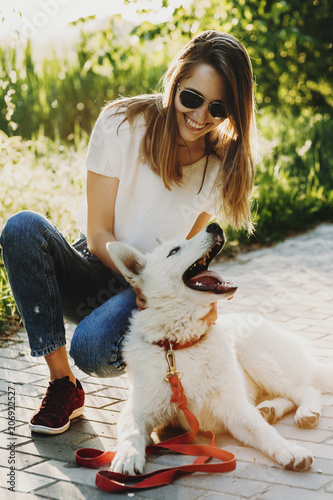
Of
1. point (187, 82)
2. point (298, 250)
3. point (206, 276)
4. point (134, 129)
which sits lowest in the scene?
point (298, 250)

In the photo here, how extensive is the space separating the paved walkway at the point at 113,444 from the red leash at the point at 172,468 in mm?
31

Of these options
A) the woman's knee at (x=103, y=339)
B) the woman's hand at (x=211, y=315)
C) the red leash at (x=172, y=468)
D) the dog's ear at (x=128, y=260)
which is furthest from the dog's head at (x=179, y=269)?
the red leash at (x=172, y=468)

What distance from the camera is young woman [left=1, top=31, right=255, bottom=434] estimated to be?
2807mm

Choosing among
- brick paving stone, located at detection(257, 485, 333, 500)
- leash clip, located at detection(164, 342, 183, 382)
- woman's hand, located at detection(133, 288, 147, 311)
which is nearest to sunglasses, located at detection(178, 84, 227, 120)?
woman's hand, located at detection(133, 288, 147, 311)

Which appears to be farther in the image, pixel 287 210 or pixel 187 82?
pixel 287 210

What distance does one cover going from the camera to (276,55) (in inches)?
353

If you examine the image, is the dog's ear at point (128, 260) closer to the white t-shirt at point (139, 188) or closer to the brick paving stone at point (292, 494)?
the white t-shirt at point (139, 188)

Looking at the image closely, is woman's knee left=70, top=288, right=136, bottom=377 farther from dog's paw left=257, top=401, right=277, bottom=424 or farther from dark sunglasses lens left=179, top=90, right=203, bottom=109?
dark sunglasses lens left=179, top=90, right=203, bottom=109

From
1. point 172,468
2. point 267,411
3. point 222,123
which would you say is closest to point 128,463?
point 172,468

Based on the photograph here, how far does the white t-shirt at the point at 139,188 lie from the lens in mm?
3125

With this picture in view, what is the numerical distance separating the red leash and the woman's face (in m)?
1.18

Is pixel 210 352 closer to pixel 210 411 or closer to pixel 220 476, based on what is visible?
pixel 210 411

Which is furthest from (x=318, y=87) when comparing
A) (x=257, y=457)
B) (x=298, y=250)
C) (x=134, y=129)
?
(x=257, y=457)

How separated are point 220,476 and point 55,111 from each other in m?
8.74
